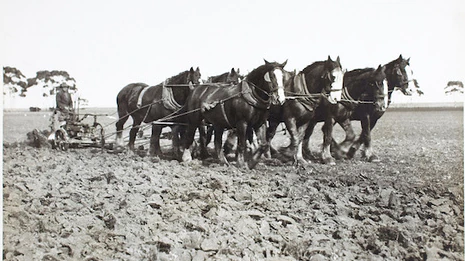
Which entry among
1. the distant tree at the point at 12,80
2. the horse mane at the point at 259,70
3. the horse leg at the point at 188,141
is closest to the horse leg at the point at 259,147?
the horse mane at the point at 259,70

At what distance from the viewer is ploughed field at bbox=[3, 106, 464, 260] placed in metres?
3.57

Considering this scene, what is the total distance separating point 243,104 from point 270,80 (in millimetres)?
520

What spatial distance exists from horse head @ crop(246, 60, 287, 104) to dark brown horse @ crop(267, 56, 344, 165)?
1.70 feet

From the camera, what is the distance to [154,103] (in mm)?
6316

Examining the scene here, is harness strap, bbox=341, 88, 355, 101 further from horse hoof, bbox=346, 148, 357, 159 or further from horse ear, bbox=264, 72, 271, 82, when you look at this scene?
horse ear, bbox=264, 72, 271, 82

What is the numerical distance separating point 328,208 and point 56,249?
2.29 meters

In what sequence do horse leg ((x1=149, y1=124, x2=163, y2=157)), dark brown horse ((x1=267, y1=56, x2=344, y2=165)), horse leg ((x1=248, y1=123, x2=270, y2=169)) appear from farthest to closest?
horse leg ((x1=149, y1=124, x2=163, y2=157))
dark brown horse ((x1=267, y1=56, x2=344, y2=165))
horse leg ((x1=248, y1=123, x2=270, y2=169))

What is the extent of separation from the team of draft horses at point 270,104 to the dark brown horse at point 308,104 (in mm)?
12

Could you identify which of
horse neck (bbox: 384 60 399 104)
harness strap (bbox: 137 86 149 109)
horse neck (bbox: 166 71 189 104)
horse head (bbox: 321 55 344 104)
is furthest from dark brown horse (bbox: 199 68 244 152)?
horse neck (bbox: 384 60 399 104)

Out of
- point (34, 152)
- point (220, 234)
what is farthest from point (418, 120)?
point (34, 152)

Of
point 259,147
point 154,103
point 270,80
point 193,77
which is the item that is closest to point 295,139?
point 259,147

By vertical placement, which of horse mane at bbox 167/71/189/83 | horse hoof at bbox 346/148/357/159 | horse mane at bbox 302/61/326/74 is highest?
horse mane at bbox 302/61/326/74

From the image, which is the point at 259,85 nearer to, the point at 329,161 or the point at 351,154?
the point at 329,161

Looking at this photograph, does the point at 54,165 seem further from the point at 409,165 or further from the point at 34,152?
the point at 409,165
